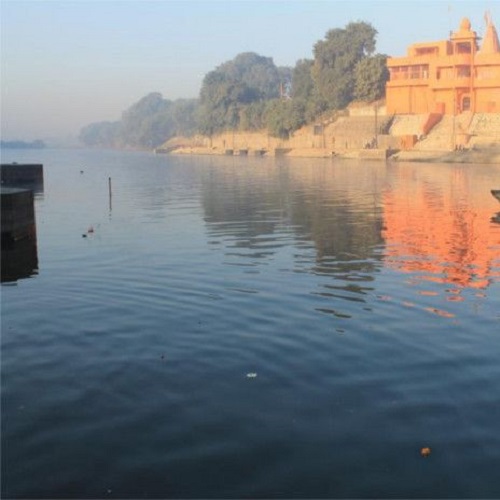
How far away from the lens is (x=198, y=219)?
31.4 metres

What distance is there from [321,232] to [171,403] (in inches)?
702

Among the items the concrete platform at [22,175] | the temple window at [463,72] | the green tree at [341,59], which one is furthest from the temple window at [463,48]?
the concrete platform at [22,175]

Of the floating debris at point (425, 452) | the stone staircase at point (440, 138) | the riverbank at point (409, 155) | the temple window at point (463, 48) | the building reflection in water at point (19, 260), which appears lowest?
the floating debris at point (425, 452)

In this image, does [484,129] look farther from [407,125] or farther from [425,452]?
[425,452]

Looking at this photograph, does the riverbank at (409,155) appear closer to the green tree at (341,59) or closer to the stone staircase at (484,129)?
the stone staircase at (484,129)

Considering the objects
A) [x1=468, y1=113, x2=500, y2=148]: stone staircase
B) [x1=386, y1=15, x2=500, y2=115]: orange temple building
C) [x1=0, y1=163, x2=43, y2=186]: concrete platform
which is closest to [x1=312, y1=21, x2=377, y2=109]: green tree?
[x1=386, y1=15, x2=500, y2=115]: orange temple building

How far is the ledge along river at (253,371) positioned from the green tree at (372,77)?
10734 centimetres

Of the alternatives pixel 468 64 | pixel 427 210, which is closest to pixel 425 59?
pixel 468 64

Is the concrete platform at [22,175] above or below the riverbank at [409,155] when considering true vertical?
below

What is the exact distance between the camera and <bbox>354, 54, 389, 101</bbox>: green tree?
123812 mm

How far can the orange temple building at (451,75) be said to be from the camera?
331 ft

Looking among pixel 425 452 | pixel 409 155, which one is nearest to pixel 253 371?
pixel 425 452

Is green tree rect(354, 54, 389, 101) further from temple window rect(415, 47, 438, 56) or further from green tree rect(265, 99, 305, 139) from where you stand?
green tree rect(265, 99, 305, 139)

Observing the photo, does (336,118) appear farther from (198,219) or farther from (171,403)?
(171,403)
